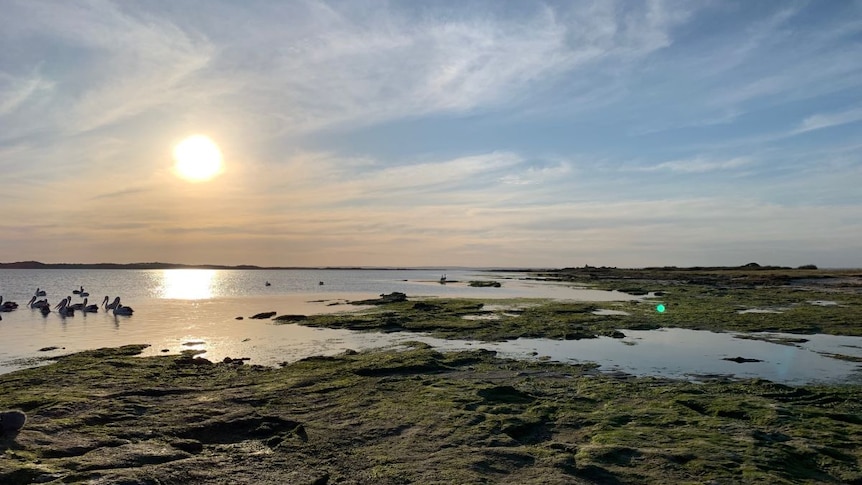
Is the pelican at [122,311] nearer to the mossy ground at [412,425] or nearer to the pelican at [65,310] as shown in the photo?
the pelican at [65,310]

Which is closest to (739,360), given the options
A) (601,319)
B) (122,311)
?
(601,319)

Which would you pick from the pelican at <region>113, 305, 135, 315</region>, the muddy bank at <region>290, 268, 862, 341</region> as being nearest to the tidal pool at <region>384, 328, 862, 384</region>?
the muddy bank at <region>290, 268, 862, 341</region>

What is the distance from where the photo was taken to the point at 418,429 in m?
11.3

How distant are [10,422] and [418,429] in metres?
7.99

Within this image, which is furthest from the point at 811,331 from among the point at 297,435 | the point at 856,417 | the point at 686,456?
the point at 297,435

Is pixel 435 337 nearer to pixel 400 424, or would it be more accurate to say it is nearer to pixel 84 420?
pixel 400 424

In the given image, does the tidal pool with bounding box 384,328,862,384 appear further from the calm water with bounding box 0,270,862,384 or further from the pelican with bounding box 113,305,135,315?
the pelican with bounding box 113,305,135,315

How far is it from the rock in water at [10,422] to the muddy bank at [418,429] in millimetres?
287

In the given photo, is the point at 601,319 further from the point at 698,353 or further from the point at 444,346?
the point at 444,346

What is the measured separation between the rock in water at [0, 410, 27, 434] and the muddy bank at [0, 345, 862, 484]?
11.3 inches

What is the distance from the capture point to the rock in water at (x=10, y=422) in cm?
996

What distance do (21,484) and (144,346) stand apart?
59.5 ft

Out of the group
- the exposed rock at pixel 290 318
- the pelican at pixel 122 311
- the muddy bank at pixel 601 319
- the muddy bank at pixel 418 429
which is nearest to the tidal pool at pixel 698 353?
the muddy bank at pixel 601 319

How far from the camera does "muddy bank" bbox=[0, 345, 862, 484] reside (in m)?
8.92
